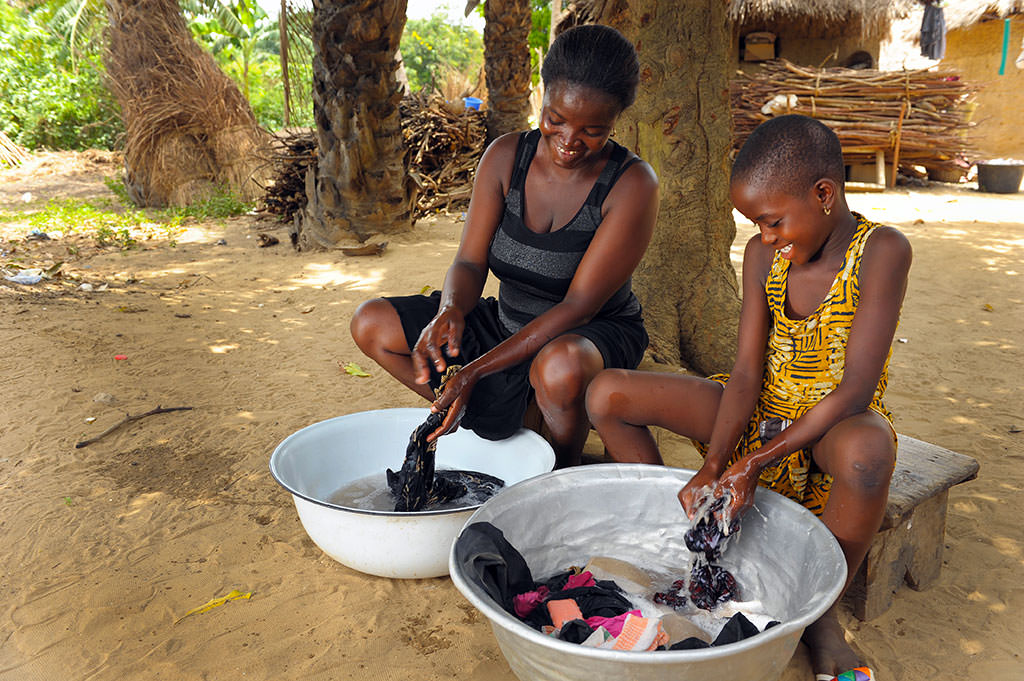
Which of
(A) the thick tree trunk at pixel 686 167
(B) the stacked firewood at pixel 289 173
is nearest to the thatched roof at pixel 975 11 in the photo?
(B) the stacked firewood at pixel 289 173

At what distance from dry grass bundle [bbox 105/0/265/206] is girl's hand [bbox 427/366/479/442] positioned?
6395mm

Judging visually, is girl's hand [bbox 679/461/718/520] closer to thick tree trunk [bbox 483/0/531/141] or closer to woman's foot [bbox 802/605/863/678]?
woman's foot [bbox 802/605/863/678]

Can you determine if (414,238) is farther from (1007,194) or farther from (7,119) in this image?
(7,119)

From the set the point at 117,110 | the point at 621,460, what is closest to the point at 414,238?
the point at 621,460

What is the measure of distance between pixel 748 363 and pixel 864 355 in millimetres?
289

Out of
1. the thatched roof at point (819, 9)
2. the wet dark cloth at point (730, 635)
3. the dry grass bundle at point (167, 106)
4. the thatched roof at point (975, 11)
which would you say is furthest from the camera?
the thatched roof at point (975, 11)

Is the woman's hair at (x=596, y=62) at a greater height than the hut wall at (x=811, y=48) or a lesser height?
lesser

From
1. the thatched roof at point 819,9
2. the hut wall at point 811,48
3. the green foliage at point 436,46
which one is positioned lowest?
the hut wall at point 811,48

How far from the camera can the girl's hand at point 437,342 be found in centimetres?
206

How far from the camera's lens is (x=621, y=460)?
1.94 meters

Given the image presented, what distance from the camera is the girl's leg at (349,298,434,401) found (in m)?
2.28

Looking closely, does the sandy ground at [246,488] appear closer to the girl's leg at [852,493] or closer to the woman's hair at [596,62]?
the girl's leg at [852,493]

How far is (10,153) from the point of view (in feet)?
33.5

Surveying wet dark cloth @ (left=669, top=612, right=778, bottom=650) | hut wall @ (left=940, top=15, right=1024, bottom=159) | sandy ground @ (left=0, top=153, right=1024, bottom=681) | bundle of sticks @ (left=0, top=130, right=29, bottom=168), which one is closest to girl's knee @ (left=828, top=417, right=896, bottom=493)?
wet dark cloth @ (left=669, top=612, right=778, bottom=650)
